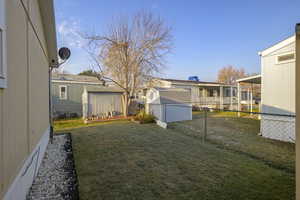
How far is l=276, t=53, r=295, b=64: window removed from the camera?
5223 mm

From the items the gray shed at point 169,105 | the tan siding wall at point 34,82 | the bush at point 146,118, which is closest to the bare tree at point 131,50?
the gray shed at point 169,105

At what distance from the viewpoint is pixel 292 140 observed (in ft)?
16.8

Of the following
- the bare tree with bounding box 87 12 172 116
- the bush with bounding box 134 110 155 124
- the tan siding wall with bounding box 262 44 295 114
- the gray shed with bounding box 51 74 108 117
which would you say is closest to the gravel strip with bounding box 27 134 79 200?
the bush with bounding box 134 110 155 124

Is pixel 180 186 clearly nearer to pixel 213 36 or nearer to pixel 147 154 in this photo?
pixel 147 154

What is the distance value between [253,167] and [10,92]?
4.18 meters

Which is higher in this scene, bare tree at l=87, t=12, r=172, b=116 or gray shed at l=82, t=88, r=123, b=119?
bare tree at l=87, t=12, r=172, b=116

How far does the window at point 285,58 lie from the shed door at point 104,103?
967 centimetres

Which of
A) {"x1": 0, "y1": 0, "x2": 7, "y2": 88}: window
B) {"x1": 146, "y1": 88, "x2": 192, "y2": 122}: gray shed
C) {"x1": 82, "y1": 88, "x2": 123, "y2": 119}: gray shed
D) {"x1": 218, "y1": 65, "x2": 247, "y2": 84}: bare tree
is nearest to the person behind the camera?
{"x1": 0, "y1": 0, "x2": 7, "y2": 88}: window

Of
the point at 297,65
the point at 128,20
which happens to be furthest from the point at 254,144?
the point at 128,20

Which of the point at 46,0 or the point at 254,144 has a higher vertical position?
the point at 46,0

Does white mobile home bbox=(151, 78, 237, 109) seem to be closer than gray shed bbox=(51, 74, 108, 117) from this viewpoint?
No

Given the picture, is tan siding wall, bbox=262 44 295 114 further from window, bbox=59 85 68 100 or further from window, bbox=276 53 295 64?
window, bbox=59 85 68 100

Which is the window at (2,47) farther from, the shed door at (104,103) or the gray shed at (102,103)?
the shed door at (104,103)

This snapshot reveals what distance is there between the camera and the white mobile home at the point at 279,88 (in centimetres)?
520
